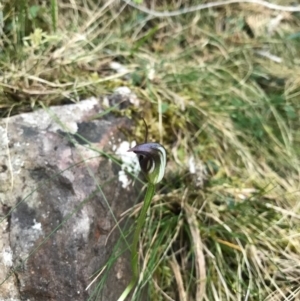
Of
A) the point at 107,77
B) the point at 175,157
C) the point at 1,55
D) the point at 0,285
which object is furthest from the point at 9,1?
the point at 0,285

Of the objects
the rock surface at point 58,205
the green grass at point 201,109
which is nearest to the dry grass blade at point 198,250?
the green grass at point 201,109

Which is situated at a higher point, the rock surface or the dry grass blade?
the rock surface

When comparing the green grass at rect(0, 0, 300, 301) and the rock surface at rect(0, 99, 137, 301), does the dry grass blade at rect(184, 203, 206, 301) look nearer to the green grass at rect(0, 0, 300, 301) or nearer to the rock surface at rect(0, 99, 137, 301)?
the green grass at rect(0, 0, 300, 301)

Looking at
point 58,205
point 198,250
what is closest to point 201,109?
point 198,250

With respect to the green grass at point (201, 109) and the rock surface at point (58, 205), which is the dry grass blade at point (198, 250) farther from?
the rock surface at point (58, 205)

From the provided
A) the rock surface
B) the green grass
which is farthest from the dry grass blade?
the rock surface

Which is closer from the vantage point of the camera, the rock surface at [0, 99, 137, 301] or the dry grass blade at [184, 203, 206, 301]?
the rock surface at [0, 99, 137, 301]

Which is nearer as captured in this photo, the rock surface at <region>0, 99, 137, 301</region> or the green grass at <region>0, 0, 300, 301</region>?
the rock surface at <region>0, 99, 137, 301</region>
